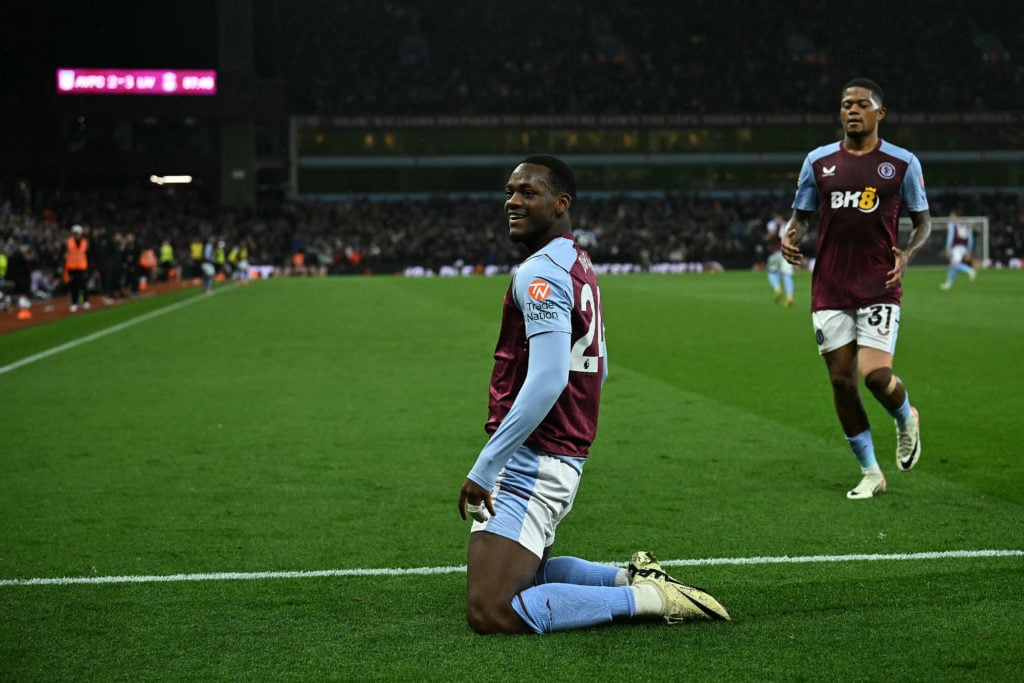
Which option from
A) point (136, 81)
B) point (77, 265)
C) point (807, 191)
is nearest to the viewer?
point (807, 191)

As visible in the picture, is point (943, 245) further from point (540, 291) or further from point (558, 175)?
point (540, 291)

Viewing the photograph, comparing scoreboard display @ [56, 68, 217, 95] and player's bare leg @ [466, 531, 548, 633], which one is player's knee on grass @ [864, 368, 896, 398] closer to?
player's bare leg @ [466, 531, 548, 633]

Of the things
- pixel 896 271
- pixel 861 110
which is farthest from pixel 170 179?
pixel 896 271

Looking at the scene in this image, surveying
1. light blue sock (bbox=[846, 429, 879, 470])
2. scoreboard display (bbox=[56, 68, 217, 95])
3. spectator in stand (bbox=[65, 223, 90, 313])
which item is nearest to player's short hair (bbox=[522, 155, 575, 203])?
light blue sock (bbox=[846, 429, 879, 470])

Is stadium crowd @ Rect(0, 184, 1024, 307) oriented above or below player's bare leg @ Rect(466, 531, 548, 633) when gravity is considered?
above

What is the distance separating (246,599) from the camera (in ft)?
16.6

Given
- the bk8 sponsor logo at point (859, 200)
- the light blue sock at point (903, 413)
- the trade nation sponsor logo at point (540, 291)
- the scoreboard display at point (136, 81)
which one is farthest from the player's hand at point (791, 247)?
the scoreboard display at point (136, 81)

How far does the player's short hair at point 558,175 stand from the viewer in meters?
4.43

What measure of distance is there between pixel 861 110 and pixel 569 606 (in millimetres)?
3753

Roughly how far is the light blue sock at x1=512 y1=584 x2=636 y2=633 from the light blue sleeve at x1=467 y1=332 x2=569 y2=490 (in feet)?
1.80

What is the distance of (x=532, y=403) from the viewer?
4.17 meters

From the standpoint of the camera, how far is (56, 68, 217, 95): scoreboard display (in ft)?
182

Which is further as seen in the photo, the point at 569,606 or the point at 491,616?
the point at 569,606

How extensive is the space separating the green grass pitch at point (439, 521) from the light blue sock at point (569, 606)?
0.23ft
